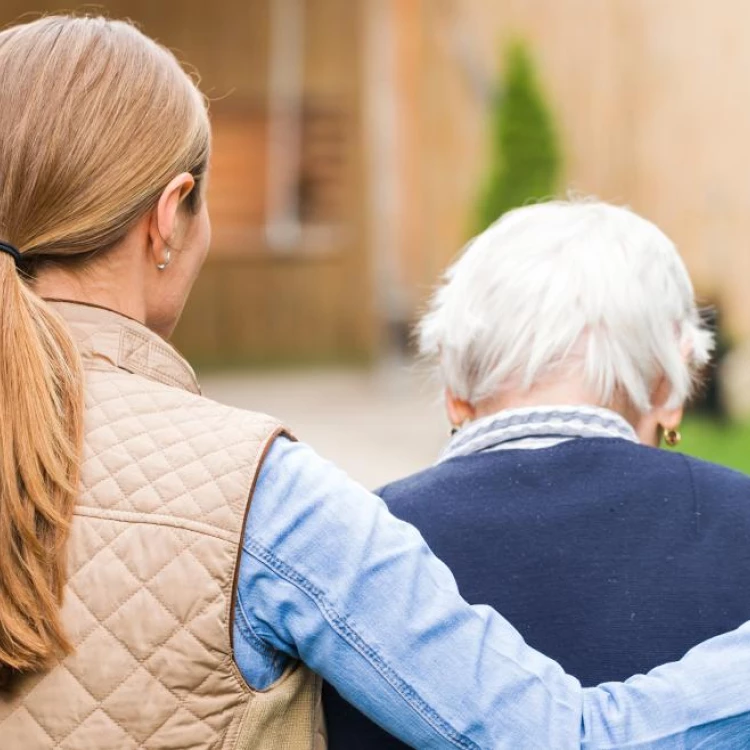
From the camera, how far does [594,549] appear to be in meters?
1.80

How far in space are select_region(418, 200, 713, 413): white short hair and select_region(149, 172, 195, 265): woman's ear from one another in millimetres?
513

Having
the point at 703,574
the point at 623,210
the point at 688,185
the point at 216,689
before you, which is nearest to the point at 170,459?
the point at 216,689

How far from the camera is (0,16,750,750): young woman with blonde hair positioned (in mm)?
1457

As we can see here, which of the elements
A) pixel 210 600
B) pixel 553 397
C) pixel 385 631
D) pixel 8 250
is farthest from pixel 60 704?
pixel 553 397

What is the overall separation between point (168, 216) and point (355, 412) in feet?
34.6

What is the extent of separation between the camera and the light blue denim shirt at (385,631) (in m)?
1.45

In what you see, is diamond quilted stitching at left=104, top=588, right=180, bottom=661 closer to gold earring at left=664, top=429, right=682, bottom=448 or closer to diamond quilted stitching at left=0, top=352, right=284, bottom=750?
diamond quilted stitching at left=0, top=352, right=284, bottom=750

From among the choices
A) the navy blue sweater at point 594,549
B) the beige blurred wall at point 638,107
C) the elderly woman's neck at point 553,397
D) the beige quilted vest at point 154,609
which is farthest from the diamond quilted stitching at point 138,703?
the beige blurred wall at point 638,107

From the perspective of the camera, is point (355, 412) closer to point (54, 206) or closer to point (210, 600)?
point (54, 206)

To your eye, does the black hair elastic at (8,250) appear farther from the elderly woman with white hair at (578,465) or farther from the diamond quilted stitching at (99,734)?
the elderly woman with white hair at (578,465)

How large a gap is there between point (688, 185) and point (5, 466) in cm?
995

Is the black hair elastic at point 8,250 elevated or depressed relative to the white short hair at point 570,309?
elevated

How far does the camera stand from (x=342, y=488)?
147 centimetres

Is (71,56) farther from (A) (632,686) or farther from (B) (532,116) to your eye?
(B) (532,116)
